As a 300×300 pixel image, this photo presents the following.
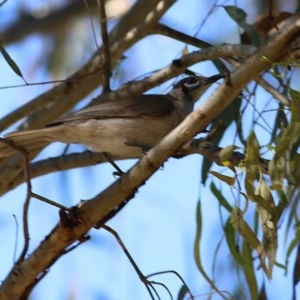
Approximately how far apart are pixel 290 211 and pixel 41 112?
56.1 inches

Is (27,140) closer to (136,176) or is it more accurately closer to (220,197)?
(220,197)

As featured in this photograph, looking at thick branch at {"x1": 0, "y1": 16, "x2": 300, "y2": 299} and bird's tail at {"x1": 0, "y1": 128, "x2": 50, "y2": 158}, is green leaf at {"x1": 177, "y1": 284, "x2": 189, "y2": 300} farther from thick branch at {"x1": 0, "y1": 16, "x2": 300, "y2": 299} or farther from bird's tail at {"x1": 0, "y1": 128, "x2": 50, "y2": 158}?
bird's tail at {"x1": 0, "y1": 128, "x2": 50, "y2": 158}

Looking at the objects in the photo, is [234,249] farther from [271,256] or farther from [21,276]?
[21,276]

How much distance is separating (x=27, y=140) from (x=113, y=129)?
0.33 metres

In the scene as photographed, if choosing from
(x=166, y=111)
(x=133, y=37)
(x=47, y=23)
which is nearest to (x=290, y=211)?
(x=166, y=111)

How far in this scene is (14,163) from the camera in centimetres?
364

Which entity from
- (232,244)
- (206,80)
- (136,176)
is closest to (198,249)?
(232,244)

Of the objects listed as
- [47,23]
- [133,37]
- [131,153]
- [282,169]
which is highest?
[47,23]

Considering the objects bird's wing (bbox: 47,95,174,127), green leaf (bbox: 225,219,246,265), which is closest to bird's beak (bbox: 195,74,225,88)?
bird's wing (bbox: 47,95,174,127)

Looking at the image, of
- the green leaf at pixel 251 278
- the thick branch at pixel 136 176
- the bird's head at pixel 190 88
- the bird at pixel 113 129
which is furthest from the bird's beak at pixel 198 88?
the thick branch at pixel 136 176

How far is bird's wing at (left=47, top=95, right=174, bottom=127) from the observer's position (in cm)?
346

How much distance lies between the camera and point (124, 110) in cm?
350

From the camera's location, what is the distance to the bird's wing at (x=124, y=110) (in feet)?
11.4

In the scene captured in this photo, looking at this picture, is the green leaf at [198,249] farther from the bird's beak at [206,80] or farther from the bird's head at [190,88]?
the bird's head at [190,88]
